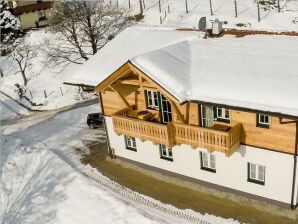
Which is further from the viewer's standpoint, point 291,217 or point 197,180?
point 197,180

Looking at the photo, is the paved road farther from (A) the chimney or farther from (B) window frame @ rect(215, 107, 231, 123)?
(B) window frame @ rect(215, 107, 231, 123)

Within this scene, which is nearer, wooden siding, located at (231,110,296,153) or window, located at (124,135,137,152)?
wooden siding, located at (231,110,296,153)

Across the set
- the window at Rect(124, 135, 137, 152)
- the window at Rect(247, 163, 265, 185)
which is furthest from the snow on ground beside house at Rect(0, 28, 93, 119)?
the window at Rect(247, 163, 265, 185)

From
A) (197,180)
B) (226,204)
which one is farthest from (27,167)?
(226,204)

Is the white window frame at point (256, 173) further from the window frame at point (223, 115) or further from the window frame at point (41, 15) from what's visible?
the window frame at point (41, 15)

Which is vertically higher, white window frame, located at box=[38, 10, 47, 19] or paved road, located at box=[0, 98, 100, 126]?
white window frame, located at box=[38, 10, 47, 19]

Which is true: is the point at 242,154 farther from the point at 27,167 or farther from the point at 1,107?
the point at 1,107
